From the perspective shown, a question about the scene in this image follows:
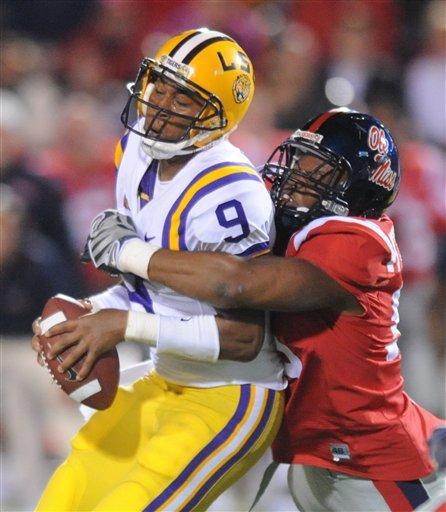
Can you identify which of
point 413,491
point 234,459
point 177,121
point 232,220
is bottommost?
point 413,491

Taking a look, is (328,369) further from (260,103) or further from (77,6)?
(77,6)

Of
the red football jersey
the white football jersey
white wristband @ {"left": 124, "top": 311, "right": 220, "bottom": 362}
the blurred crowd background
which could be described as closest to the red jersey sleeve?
the red football jersey

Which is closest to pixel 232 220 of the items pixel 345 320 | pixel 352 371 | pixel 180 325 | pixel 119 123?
pixel 180 325

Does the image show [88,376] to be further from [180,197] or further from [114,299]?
[180,197]

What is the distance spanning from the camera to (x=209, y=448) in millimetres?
2369

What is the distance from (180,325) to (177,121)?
1.54 ft

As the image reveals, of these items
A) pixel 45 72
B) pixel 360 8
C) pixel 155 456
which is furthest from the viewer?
pixel 360 8

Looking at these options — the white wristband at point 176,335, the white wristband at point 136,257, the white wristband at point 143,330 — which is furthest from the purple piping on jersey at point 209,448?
the white wristband at point 136,257

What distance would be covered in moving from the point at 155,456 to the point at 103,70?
10.1 ft

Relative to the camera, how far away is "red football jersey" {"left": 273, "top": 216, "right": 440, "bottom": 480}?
2396 mm

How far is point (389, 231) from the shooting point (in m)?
2.54

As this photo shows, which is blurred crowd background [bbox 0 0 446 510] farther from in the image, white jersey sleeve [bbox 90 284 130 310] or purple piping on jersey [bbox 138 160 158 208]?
purple piping on jersey [bbox 138 160 158 208]

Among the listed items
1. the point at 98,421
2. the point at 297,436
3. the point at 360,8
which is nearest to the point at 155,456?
the point at 98,421

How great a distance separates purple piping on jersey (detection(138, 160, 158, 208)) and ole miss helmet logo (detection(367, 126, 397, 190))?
500 millimetres
